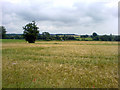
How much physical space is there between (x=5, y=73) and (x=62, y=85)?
276 cm

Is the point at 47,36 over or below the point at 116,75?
over

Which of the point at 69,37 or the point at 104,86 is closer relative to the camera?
the point at 104,86

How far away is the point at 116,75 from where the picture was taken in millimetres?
4805

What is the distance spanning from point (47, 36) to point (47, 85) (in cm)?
6508

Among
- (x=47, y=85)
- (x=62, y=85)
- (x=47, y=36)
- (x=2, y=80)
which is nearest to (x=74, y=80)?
(x=62, y=85)

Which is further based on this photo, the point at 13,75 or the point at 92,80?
the point at 13,75

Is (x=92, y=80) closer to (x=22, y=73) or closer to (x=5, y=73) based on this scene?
(x=22, y=73)

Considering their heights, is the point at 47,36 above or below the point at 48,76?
above

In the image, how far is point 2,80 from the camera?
4.16 m

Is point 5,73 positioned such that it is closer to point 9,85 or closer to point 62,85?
point 9,85

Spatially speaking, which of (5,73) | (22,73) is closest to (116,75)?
(22,73)

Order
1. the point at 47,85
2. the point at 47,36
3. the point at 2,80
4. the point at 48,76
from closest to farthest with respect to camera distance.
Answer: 1. the point at 47,85
2. the point at 2,80
3. the point at 48,76
4. the point at 47,36

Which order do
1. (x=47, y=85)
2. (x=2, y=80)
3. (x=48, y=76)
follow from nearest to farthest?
(x=47, y=85)
(x=2, y=80)
(x=48, y=76)

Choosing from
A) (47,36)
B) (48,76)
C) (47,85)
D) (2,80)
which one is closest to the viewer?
(47,85)
